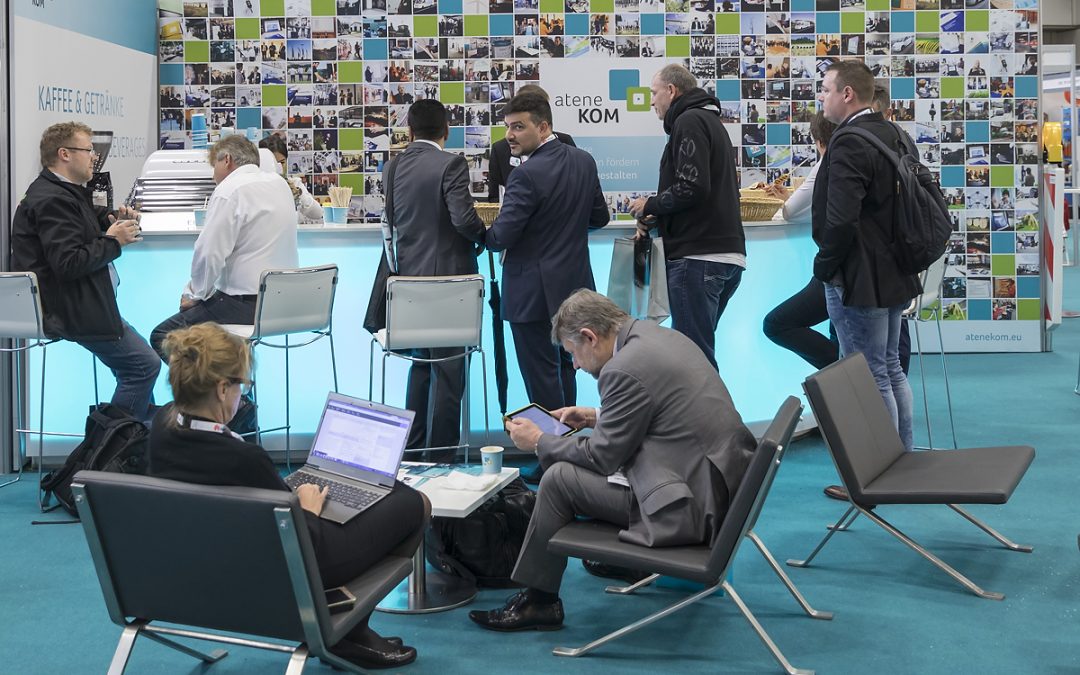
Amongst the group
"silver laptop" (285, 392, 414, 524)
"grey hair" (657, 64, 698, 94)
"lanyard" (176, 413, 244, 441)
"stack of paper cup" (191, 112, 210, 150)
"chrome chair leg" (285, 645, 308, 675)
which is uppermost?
"stack of paper cup" (191, 112, 210, 150)

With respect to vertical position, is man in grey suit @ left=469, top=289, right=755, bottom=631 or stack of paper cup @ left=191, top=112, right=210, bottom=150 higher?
stack of paper cup @ left=191, top=112, right=210, bottom=150

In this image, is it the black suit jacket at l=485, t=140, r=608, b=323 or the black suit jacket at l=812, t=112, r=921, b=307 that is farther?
the black suit jacket at l=485, t=140, r=608, b=323

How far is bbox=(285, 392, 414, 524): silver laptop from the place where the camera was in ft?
10.2

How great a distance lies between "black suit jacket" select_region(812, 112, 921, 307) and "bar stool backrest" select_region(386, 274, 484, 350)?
4.49 ft

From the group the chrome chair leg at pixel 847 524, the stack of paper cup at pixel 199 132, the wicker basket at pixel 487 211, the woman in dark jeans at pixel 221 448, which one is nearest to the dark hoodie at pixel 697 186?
the wicker basket at pixel 487 211

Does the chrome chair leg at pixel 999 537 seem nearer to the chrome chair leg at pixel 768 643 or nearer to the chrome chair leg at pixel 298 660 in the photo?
the chrome chair leg at pixel 768 643

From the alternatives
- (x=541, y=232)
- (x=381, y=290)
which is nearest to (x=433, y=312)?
(x=381, y=290)

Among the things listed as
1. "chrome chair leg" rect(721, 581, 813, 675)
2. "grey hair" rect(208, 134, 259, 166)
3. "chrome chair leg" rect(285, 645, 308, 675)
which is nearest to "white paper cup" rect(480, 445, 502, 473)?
"chrome chair leg" rect(721, 581, 813, 675)

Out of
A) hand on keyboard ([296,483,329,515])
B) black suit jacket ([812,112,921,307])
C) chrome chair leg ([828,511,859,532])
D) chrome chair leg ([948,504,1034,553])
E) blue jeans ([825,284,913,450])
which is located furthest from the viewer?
blue jeans ([825,284,913,450])

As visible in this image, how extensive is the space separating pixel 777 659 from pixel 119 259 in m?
3.68

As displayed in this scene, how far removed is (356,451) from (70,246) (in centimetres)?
224

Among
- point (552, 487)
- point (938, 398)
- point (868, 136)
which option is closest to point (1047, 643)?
point (552, 487)

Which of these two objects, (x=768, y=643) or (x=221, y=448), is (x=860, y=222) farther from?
(x=221, y=448)

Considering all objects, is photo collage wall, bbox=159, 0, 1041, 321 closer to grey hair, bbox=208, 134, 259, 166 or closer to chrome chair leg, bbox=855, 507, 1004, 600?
grey hair, bbox=208, 134, 259, 166
